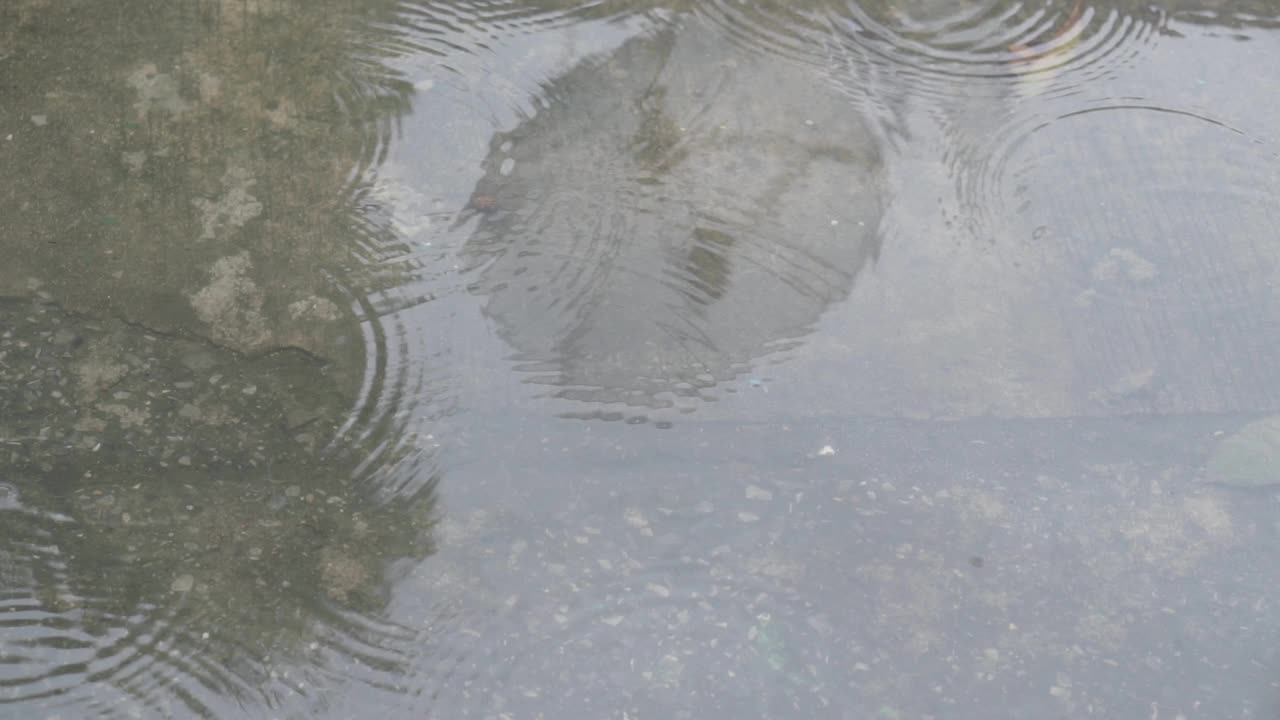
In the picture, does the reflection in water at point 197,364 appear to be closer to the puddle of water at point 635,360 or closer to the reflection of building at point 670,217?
the puddle of water at point 635,360

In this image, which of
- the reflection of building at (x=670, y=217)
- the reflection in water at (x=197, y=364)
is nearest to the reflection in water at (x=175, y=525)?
the reflection in water at (x=197, y=364)

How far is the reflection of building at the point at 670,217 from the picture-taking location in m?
2.86

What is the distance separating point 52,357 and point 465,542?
3.57 ft

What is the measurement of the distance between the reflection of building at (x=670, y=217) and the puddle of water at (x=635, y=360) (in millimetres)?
11

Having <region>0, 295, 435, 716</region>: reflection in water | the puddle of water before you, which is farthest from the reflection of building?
<region>0, 295, 435, 716</region>: reflection in water

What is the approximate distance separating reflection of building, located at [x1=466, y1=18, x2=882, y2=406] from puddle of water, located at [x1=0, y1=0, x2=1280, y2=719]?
0.04 ft

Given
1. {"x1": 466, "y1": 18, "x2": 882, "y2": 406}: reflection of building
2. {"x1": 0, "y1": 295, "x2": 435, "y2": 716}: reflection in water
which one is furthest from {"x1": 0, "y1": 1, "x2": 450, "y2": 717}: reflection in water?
{"x1": 466, "y1": 18, "x2": 882, "y2": 406}: reflection of building

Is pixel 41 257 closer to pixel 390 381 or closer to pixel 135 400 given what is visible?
pixel 135 400

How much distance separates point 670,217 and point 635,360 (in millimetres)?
463

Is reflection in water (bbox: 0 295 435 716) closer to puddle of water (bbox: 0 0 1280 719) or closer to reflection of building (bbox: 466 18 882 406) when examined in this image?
puddle of water (bbox: 0 0 1280 719)

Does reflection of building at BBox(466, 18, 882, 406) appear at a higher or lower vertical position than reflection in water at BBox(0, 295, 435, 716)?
higher

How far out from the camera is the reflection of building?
2863mm

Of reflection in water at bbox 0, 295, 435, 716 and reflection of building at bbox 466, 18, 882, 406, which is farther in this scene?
reflection of building at bbox 466, 18, 882, 406

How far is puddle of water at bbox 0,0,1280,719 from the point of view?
8.04 ft
